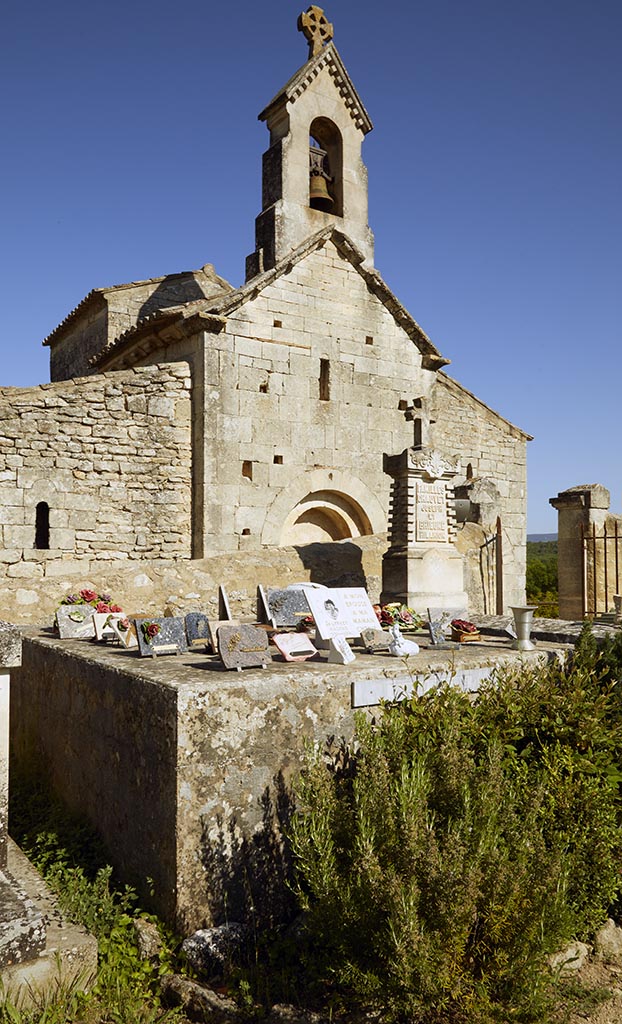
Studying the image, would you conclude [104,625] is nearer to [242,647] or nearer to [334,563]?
[242,647]

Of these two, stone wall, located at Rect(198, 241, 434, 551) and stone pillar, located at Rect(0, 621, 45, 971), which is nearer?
stone pillar, located at Rect(0, 621, 45, 971)

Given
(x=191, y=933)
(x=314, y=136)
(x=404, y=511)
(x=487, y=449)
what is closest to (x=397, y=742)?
(x=191, y=933)

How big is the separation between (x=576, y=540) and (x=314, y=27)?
11560 mm

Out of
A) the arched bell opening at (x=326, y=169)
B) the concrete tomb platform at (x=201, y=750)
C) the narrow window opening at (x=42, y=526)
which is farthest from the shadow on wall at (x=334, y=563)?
the arched bell opening at (x=326, y=169)

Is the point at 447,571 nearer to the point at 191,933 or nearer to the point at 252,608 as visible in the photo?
the point at 252,608

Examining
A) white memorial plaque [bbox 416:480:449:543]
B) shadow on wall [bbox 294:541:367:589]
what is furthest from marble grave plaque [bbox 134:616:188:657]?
shadow on wall [bbox 294:541:367:589]

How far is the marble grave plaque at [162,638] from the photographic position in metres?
4.70

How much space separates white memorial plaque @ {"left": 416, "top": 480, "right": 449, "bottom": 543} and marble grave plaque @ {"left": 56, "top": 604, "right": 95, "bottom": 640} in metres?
4.05

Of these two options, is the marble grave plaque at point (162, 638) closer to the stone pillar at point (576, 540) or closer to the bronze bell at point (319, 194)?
the stone pillar at point (576, 540)

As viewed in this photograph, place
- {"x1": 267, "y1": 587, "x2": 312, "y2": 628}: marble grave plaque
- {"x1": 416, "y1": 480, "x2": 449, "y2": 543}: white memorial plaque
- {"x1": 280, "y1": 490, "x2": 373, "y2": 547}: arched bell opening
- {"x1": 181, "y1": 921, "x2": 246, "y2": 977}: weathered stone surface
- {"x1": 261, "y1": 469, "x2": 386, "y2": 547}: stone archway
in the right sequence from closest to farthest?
{"x1": 181, "y1": 921, "x2": 246, "y2": 977}: weathered stone surface
{"x1": 267, "y1": 587, "x2": 312, "y2": 628}: marble grave plaque
{"x1": 416, "y1": 480, "x2": 449, "y2": 543}: white memorial plaque
{"x1": 261, "y1": 469, "x2": 386, "y2": 547}: stone archway
{"x1": 280, "y1": 490, "x2": 373, "y2": 547}: arched bell opening

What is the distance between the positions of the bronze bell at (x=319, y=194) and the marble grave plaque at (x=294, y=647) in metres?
11.7

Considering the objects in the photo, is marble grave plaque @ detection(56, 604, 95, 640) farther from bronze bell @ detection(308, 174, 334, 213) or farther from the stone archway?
bronze bell @ detection(308, 174, 334, 213)

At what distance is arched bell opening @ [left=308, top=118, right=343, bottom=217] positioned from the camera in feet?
47.0

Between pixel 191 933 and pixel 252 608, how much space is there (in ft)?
17.7
